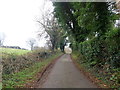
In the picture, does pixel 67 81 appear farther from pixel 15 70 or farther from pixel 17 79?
pixel 15 70

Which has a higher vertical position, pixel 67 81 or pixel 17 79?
pixel 17 79

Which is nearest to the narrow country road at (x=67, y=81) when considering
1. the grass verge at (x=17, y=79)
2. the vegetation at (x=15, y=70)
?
the grass verge at (x=17, y=79)

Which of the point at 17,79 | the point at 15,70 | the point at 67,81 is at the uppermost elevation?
the point at 15,70

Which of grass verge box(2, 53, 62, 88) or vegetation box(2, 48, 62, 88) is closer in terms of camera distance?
grass verge box(2, 53, 62, 88)

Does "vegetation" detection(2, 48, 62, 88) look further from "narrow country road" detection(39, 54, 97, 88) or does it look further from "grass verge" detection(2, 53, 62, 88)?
"narrow country road" detection(39, 54, 97, 88)

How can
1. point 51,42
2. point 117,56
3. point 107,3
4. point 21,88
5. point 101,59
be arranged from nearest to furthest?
point 21,88, point 117,56, point 101,59, point 107,3, point 51,42

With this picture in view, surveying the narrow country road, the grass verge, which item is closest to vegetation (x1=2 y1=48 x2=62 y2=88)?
the grass verge

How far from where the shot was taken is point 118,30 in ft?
18.9

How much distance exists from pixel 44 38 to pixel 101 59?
18.7 metres

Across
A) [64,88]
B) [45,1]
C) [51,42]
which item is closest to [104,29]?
[64,88]

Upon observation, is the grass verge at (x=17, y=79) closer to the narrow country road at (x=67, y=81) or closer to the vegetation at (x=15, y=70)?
the vegetation at (x=15, y=70)

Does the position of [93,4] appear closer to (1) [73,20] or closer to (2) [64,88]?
(2) [64,88]

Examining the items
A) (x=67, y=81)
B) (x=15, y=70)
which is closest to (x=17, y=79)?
(x=15, y=70)

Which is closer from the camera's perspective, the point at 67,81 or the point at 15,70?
the point at 67,81
